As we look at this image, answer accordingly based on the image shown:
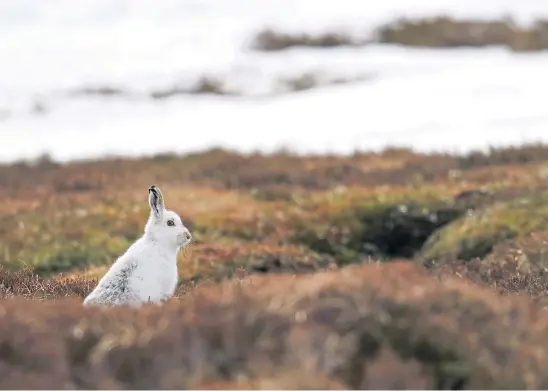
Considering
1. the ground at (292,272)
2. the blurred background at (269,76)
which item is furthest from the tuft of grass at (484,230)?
the blurred background at (269,76)

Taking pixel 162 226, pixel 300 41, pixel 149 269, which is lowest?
pixel 300 41

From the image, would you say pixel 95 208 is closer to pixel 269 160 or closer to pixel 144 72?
pixel 269 160

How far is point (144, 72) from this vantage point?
189 feet

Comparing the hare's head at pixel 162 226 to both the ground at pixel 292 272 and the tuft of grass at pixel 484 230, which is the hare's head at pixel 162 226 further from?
the tuft of grass at pixel 484 230

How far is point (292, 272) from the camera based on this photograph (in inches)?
730

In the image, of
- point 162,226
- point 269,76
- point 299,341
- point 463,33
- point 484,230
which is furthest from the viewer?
point 463,33

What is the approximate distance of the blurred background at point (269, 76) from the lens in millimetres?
43062

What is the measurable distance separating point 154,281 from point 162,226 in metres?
1.00

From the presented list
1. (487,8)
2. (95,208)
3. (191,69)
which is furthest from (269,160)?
(487,8)

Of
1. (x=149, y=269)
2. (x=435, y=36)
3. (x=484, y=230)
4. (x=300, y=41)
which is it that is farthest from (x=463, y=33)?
(x=149, y=269)

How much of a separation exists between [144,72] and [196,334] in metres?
51.0

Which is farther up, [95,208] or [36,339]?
[36,339]

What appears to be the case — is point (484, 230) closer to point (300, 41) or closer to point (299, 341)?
point (299, 341)

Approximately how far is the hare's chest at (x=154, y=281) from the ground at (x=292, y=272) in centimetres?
44
